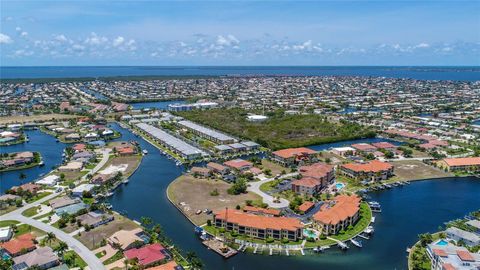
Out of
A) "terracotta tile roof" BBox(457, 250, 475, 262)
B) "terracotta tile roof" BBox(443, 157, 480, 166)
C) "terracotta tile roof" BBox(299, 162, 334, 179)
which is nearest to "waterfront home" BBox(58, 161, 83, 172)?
"terracotta tile roof" BBox(299, 162, 334, 179)

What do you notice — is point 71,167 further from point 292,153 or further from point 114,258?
point 292,153

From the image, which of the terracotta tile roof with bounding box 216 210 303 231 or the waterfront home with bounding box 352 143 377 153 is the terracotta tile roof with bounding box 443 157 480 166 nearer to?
the waterfront home with bounding box 352 143 377 153

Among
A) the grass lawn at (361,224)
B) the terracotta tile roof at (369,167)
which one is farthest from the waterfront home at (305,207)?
the terracotta tile roof at (369,167)

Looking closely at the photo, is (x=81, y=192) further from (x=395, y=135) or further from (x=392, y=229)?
(x=395, y=135)

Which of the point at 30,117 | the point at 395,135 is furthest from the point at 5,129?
the point at 395,135

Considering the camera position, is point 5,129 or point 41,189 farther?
point 5,129
